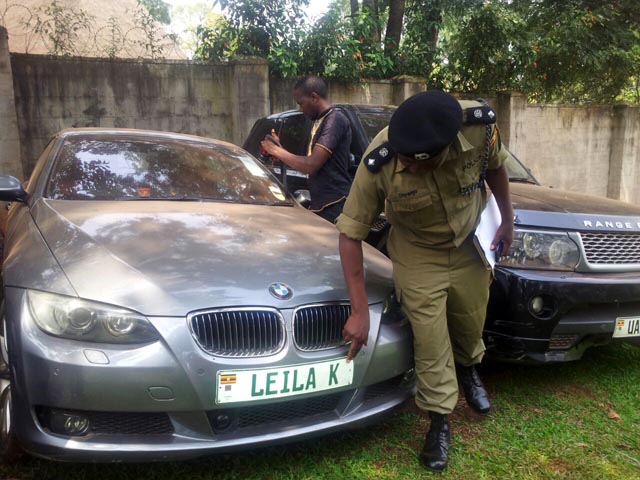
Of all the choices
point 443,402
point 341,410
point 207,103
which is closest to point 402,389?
point 443,402

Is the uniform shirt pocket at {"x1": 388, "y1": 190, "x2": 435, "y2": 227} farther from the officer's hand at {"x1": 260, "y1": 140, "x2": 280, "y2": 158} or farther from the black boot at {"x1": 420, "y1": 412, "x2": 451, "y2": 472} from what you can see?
the officer's hand at {"x1": 260, "y1": 140, "x2": 280, "y2": 158}

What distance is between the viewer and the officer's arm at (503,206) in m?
2.68

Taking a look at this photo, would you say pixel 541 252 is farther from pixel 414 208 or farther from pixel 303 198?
pixel 303 198

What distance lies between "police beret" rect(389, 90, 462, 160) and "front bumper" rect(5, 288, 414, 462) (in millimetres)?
A: 896

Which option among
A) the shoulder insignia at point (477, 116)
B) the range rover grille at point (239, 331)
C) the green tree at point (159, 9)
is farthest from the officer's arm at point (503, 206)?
the green tree at point (159, 9)

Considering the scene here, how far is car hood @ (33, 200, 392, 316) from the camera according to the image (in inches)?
82.7

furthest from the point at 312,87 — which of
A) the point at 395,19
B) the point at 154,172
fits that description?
the point at 395,19

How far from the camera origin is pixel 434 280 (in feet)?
8.25

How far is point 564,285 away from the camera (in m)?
2.87

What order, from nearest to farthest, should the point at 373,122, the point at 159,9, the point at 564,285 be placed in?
the point at 564,285 → the point at 373,122 → the point at 159,9

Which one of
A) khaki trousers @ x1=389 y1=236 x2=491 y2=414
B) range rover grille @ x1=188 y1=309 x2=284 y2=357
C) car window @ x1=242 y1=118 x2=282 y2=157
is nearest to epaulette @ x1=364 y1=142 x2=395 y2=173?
khaki trousers @ x1=389 y1=236 x2=491 y2=414

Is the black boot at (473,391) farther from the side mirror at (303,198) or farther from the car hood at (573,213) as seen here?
the side mirror at (303,198)

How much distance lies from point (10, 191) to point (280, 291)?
1665 millimetres

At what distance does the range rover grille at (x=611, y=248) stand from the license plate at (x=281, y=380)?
5.37 feet
